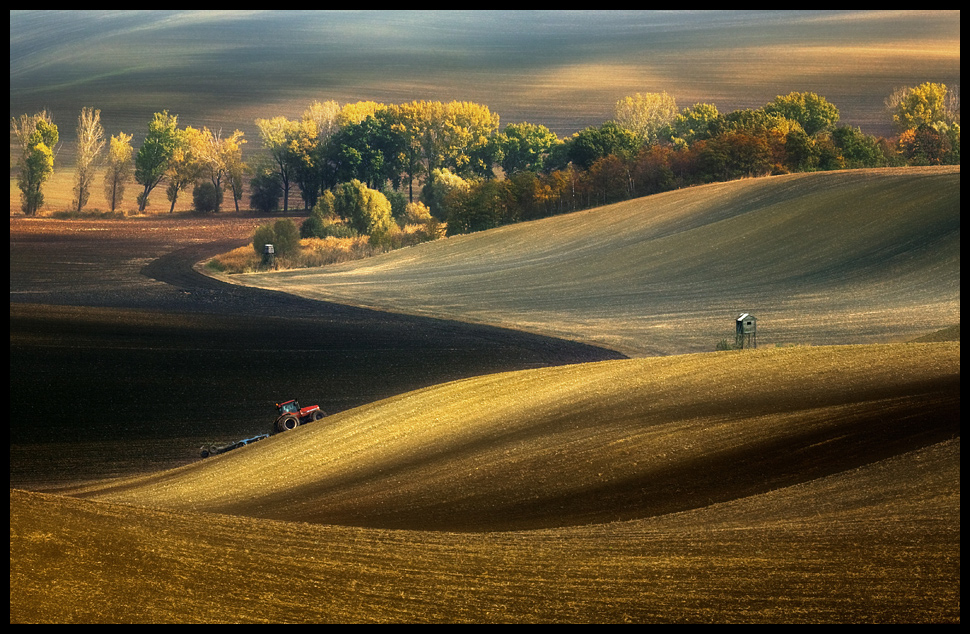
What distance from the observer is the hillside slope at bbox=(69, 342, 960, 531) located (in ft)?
42.6

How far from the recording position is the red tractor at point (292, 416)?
26000mm

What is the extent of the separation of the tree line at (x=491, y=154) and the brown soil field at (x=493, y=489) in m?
50.0

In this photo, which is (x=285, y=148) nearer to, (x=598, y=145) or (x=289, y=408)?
(x=598, y=145)

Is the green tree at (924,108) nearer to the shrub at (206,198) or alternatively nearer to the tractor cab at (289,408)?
the shrub at (206,198)

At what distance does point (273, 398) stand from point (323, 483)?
15189 millimetres

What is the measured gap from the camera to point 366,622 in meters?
6.98

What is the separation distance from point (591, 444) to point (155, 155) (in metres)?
120

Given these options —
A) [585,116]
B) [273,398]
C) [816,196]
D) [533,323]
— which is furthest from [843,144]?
[585,116]

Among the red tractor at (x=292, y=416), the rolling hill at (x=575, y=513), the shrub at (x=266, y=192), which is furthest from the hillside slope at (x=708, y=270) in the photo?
the shrub at (x=266, y=192)

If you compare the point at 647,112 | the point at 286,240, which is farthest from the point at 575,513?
the point at 647,112

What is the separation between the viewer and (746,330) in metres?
37.8

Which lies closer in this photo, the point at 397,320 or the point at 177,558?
the point at 177,558
